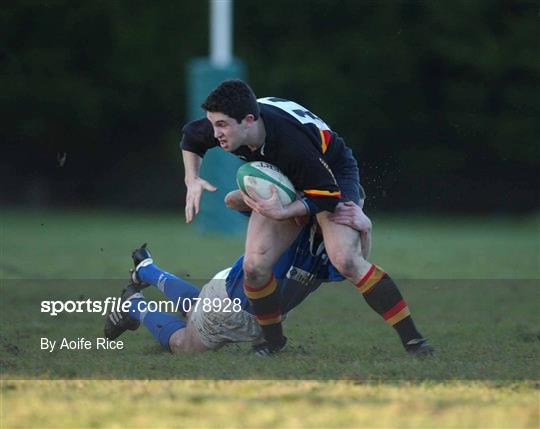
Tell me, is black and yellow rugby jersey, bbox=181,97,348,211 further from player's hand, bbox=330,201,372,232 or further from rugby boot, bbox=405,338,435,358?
rugby boot, bbox=405,338,435,358

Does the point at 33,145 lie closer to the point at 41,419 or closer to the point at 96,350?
the point at 96,350

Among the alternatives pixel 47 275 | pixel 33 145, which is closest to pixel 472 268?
pixel 47 275

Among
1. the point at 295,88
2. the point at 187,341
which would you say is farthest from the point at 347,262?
the point at 295,88

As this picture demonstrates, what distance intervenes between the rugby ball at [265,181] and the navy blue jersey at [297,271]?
1.16 ft

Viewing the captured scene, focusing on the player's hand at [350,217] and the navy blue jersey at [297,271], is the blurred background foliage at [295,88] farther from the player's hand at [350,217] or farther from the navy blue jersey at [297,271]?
the player's hand at [350,217]

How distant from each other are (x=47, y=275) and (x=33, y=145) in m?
11.5

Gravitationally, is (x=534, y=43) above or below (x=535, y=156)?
above

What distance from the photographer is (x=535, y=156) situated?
64.7 ft

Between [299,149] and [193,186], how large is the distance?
0.56 meters

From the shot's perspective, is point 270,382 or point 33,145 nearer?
point 270,382

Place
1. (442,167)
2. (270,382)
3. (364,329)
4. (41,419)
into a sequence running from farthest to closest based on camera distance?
(442,167) → (364,329) → (270,382) → (41,419)

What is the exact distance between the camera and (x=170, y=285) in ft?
19.4

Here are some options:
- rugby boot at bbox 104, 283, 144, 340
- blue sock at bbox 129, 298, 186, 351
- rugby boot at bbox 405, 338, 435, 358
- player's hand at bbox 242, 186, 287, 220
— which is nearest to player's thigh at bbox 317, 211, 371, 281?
player's hand at bbox 242, 186, 287, 220

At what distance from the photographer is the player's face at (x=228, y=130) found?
505cm
